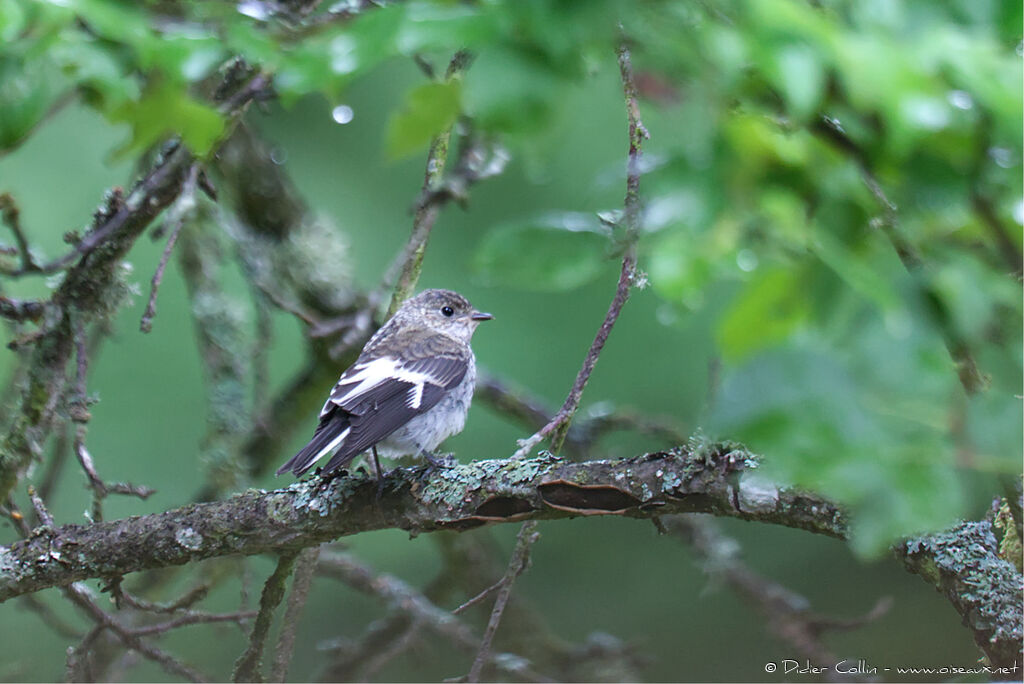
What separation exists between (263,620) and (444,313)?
1.73m

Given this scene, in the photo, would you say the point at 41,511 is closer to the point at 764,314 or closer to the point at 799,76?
the point at 764,314

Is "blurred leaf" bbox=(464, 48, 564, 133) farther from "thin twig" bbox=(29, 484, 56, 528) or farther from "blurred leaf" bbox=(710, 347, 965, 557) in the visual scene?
"thin twig" bbox=(29, 484, 56, 528)

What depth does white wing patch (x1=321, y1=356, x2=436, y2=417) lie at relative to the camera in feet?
10.2

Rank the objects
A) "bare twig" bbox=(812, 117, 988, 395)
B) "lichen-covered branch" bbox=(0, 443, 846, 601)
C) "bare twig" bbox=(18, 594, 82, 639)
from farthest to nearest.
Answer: "bare twig" bbox=(18, 594, 82, 639) → "lichen-covered branch" bbox=(0, 443, 846, 601) → "bare twig" bbox=(812, 117, 988, 395)

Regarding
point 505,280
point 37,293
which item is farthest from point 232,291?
point 505,280

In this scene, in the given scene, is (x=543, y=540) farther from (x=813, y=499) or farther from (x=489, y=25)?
(x=489, y=25)

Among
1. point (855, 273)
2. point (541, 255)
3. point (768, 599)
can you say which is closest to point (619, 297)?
point (541, 255)

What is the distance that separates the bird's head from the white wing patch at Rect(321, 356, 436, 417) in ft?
2.18

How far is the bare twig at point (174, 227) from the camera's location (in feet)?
8.14

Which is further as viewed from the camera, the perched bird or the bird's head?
the bird's head

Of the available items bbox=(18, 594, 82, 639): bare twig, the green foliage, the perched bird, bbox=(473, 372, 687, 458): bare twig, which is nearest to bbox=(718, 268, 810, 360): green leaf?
the green foliage

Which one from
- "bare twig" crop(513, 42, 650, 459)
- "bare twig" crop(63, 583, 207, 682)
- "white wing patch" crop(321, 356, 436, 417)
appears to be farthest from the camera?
"white wing patch" crop(321, 356, 436, 417)

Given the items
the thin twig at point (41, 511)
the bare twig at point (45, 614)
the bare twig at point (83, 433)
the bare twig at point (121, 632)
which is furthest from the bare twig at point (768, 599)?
the bare twig at point (45, 614)

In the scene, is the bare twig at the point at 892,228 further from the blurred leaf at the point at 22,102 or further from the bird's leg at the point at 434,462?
the bird's leg at the point at 434,462
